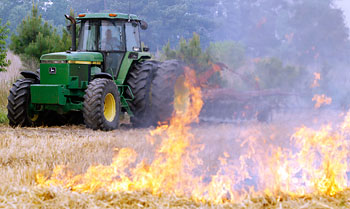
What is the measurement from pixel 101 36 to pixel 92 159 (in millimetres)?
5171

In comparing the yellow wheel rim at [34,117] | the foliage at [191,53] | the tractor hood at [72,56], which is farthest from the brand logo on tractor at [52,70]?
the foliage at [191,53]

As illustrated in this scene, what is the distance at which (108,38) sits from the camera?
37.2 ft

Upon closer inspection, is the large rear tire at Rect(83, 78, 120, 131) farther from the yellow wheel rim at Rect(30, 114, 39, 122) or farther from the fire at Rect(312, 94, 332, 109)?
the fire at Rect(312, 94, 332, 109)

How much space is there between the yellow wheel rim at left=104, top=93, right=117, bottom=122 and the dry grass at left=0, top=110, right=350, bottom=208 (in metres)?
0.52

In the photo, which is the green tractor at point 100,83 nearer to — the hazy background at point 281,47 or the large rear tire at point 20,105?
the large rear tire at point 20,105

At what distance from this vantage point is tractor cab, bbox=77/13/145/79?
1121 cm

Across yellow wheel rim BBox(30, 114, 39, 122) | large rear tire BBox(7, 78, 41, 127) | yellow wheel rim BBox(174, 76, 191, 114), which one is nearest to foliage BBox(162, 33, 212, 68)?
yellow wheel rim BBox(174, 76, 191, 114)

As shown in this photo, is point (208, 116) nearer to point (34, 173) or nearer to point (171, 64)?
point (171, 64)

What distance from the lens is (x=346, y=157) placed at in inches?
311

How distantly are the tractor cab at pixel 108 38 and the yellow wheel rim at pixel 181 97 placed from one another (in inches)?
52.5

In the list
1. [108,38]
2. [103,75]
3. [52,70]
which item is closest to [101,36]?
[108,38]

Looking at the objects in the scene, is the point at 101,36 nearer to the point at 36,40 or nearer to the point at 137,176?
the point at 36,40

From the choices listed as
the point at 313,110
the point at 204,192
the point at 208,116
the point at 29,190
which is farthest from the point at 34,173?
the point at 313,110

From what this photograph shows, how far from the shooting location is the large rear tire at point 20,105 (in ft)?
33.7
